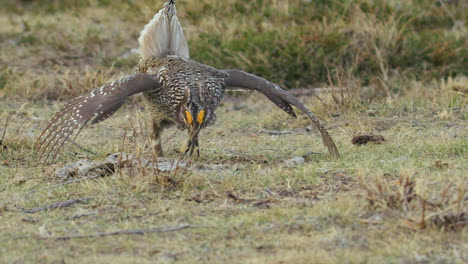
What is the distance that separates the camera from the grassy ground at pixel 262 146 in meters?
4.38

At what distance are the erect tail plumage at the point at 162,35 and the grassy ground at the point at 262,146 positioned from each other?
682 mm

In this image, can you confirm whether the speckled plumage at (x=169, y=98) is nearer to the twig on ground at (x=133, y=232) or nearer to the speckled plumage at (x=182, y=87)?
the speckled plumage at (x=182, y=87)

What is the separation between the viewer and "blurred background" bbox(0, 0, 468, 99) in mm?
10133

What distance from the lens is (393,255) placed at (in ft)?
13.3

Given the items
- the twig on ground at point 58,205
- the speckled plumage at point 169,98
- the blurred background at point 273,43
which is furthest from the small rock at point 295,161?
the blurred background at point 273,43

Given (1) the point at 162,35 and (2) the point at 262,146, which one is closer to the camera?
(2) the point at 262,146

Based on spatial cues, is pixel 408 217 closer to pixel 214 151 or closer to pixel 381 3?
pixel 214 151

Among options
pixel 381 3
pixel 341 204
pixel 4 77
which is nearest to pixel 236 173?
pixel 341 204

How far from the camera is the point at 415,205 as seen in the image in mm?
4695

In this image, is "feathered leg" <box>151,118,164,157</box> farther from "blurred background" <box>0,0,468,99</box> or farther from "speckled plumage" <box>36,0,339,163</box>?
"blurred background" <box>0,0,468,99</box>

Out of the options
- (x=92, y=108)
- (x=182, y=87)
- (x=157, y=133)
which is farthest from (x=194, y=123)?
(x=157, y=133)

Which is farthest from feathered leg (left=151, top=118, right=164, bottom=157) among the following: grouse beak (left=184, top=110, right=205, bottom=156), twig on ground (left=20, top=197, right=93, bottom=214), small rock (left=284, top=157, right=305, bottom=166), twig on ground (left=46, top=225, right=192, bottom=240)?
twig on ground (left=46, top=225, right=192, bottom=240)

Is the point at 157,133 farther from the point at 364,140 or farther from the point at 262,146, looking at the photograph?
the point at 364,140

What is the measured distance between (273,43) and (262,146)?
353 centimetres
